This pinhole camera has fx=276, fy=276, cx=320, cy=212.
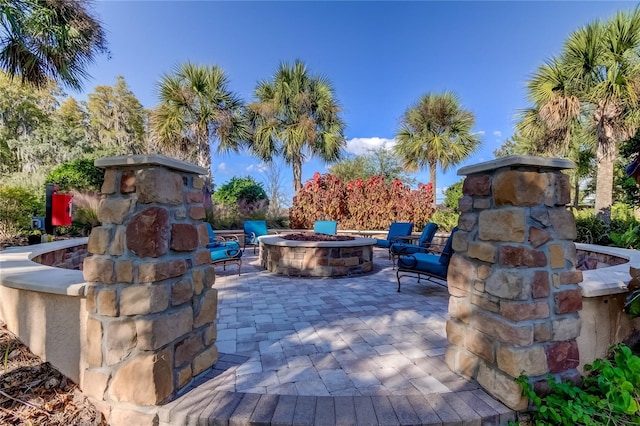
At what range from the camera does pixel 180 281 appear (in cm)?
164

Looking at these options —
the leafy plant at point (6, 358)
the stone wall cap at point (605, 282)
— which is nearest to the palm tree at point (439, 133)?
the stone wall cap at point (605, 282)

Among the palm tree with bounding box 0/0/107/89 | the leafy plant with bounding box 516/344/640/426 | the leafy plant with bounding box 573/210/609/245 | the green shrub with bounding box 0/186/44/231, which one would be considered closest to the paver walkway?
the leafy plant with bounding box 516/344/640/426

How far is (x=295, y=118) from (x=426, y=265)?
8689 millimetres

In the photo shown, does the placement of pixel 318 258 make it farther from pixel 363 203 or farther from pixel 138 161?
pixel 363 203

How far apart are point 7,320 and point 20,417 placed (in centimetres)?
107

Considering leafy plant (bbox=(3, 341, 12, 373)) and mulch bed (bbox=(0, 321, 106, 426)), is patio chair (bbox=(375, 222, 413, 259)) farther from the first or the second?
leafy plant (bbox=(3, 341, 12, 373))

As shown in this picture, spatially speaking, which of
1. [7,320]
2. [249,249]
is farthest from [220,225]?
[7,320]

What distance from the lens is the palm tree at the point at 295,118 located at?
10.6m

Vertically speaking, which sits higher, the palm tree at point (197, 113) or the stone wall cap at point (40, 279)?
the palm tree at point (197, 113)

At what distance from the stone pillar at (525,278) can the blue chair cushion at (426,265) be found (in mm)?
1797

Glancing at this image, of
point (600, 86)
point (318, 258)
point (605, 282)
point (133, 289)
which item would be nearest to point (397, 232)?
point (318, 258)

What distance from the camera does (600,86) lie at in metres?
6.33

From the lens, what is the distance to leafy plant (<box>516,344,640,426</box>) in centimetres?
132

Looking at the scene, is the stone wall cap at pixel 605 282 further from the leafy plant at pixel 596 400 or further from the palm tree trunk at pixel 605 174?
the palm tree trunk at pixel 605 174
